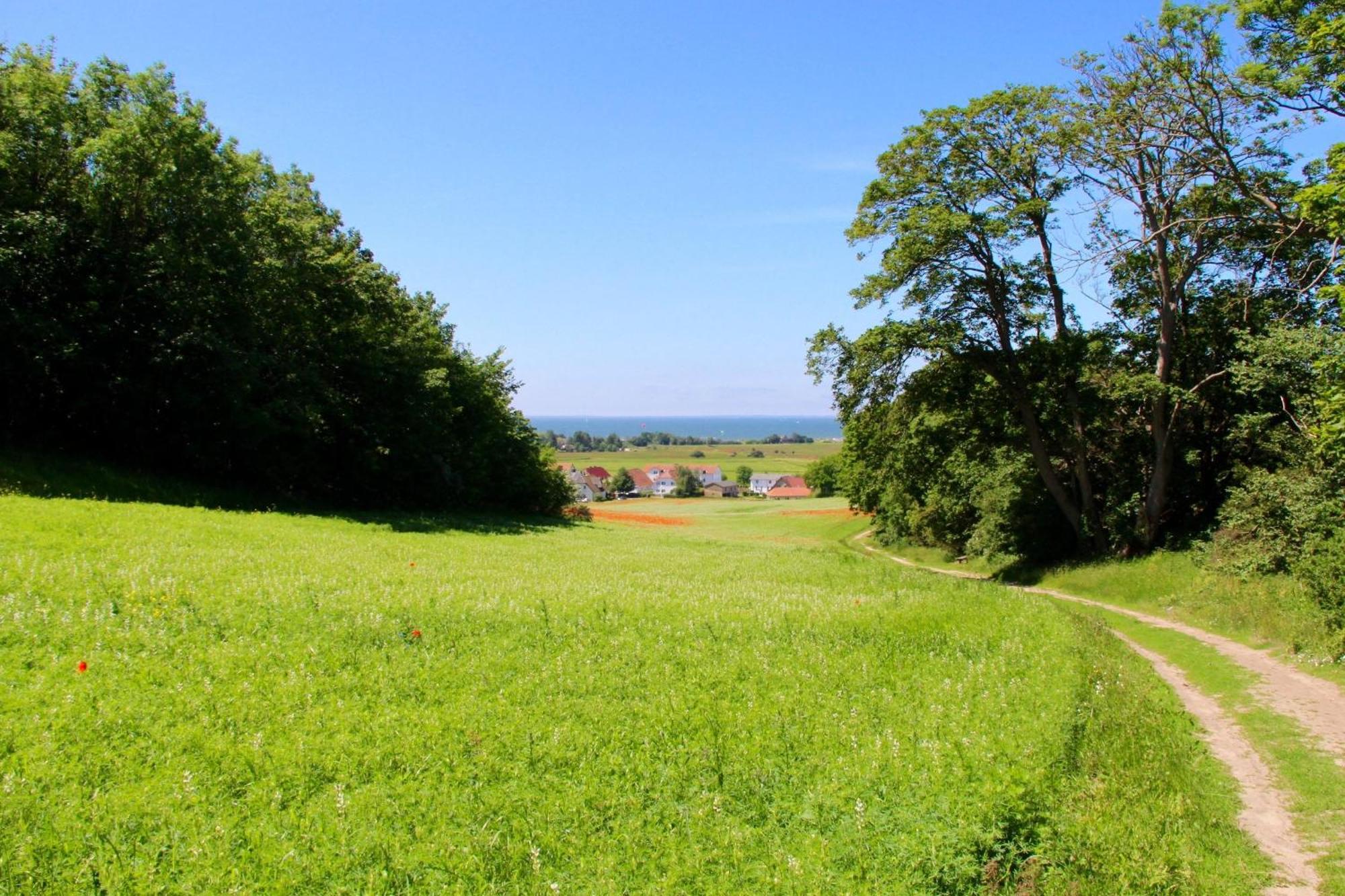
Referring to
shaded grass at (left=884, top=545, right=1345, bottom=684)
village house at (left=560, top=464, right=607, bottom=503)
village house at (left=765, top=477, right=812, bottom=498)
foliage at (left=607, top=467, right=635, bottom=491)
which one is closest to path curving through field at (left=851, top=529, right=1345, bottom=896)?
shaded grass at (left=884, top=545, right=1345, bottom=684)

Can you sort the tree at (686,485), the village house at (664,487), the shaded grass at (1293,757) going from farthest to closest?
the village house at (664,487) → the tree at (686,485) → the shaded grass at (1293,757)

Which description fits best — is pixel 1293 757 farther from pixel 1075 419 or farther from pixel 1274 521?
pixel 1075 419

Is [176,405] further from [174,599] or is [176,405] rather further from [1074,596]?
[1074,596]

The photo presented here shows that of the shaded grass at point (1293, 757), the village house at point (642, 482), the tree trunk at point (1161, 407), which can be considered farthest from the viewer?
the village house at point (642, 482)

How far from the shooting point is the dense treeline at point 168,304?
973 inches

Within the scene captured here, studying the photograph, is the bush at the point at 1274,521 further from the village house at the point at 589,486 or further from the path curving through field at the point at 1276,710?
the village house at the point at 589,486

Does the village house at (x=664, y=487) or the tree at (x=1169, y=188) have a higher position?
the tree at (x=1169, y=188)

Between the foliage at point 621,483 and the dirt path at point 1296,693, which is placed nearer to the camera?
the dirt path at point 1296,693

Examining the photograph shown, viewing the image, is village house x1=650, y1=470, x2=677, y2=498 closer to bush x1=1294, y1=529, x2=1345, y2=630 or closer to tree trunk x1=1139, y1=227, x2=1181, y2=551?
tree trunk x1=1139, y1=227, x2=1181, y2=551

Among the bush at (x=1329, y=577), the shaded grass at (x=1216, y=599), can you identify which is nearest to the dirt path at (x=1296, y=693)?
the shaded grass at (x=1216, y=599)

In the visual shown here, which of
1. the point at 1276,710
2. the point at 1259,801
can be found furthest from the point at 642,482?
the point at 1259,801

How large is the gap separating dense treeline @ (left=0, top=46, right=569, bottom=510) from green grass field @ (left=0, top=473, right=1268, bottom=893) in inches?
615

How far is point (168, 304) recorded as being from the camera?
26109 mm

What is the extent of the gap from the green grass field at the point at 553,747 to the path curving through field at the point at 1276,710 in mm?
270
